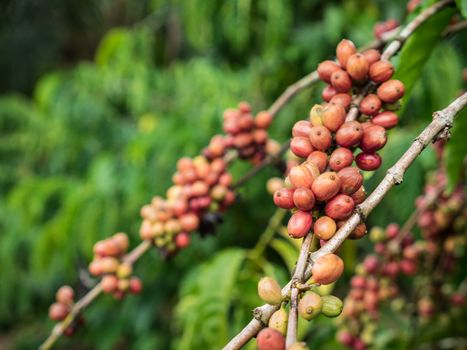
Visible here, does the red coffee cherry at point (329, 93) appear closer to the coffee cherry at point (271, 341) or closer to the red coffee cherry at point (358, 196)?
the red coffee cherry at point (358, 196)

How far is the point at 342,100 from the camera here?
48 centimetres

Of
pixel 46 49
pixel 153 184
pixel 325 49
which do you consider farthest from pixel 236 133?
pixel 46 49

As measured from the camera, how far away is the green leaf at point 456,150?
0.64 metres

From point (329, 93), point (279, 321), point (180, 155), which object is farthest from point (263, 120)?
point (180, 155)

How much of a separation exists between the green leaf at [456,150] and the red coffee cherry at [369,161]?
236mm

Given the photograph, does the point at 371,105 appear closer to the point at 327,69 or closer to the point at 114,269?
the point at 327,69

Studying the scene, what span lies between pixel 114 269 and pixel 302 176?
33cm

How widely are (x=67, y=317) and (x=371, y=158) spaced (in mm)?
405

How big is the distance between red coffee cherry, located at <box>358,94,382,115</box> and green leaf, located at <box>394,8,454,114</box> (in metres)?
0.12

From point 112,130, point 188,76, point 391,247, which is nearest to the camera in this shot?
point 391,247

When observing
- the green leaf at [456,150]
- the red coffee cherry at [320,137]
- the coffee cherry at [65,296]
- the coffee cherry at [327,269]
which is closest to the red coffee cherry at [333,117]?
the red coffee cherry at [320,137]

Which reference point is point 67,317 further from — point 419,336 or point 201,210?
point 419,336

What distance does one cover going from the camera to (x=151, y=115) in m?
2.36

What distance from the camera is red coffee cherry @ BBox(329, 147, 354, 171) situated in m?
0.42
